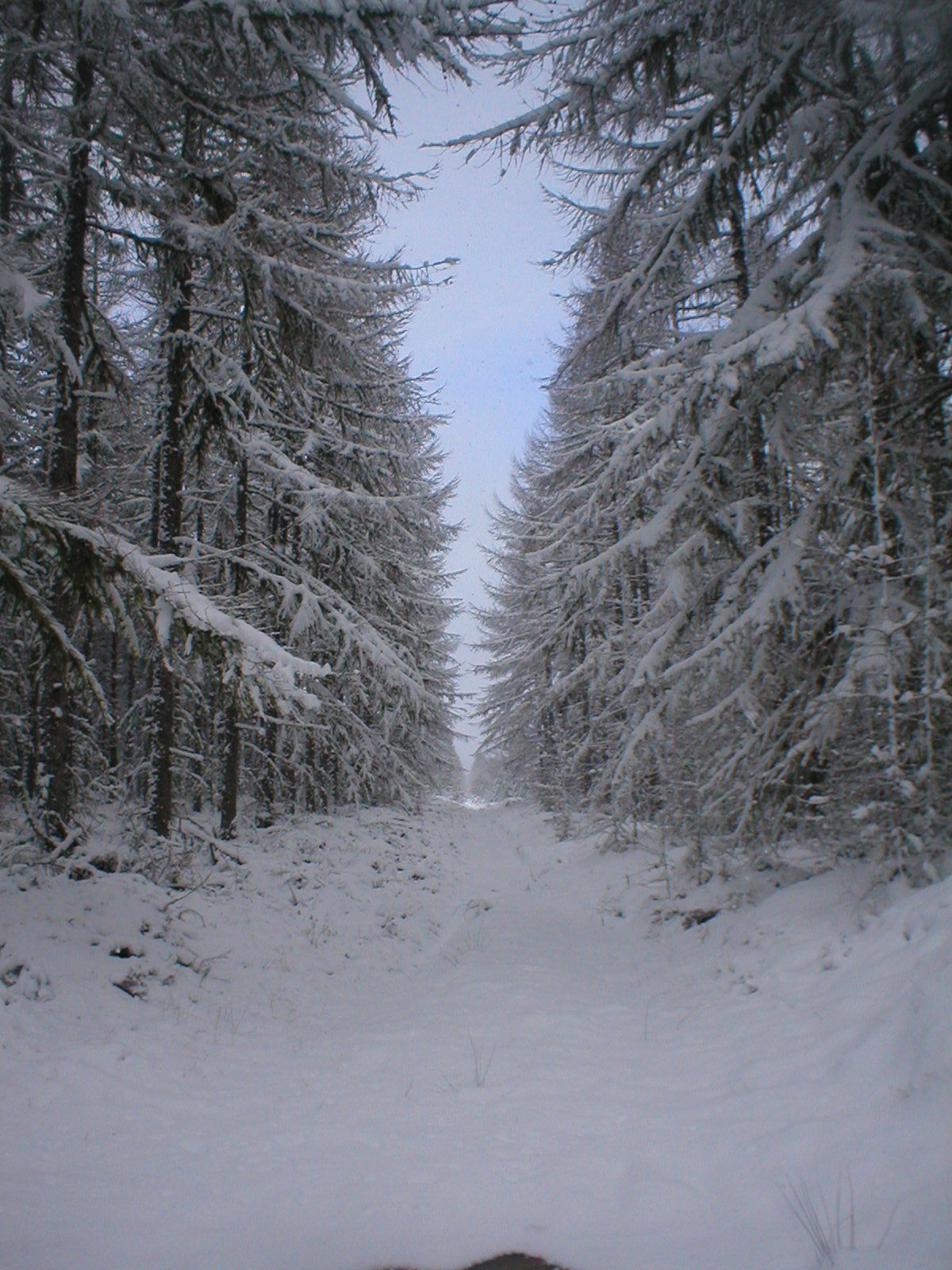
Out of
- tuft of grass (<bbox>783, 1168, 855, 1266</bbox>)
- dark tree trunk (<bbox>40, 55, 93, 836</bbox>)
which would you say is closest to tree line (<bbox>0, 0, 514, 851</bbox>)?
dark tree trunk (<bbox>40, 55, 93, 836</bbox>)

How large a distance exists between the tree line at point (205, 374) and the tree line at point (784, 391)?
100.0 inches

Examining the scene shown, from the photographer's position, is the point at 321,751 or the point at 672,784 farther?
the point at 321,751

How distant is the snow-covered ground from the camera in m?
2.99

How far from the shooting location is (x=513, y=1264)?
9.50 ft

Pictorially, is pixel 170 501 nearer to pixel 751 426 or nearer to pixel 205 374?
pixel 205 374

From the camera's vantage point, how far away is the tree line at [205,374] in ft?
19.4

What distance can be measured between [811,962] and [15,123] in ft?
38.5

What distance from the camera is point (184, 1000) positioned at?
6246 millimetres

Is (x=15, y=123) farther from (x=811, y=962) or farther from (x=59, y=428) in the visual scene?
(x=811, y=962)

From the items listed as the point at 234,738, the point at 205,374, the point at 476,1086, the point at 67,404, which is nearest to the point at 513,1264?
the point at 476,1086

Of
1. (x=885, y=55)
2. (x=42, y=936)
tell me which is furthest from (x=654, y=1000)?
(x=885, y=55)

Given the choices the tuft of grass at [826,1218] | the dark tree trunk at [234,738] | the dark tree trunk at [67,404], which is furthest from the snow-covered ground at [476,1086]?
the dark tree trunk at [234,738]

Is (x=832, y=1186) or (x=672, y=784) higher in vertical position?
(x=672, y=784)

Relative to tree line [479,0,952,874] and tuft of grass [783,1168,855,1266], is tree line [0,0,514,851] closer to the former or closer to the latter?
tree line [479,0,952,874]
